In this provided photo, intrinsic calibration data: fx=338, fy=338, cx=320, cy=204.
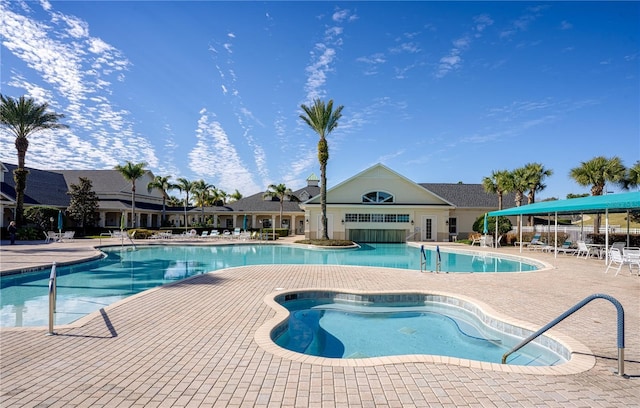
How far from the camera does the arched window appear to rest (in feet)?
108

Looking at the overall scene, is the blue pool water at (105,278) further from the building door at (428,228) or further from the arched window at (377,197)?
the arched window at (377,197)

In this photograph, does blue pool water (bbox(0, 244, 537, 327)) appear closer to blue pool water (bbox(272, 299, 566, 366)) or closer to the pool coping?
the pool coping

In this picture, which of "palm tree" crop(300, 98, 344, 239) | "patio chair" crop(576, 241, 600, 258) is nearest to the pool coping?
"patio chair" crop(576, 241, 600, 258)

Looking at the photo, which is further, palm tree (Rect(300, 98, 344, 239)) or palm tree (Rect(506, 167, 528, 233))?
palm tree (Rect(506, 167, 528, 233))

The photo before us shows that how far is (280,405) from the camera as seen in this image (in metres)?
3.47

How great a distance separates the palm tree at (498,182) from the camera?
29.3 m

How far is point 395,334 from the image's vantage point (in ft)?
24.0

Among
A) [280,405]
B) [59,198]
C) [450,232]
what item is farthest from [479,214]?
[59,198]

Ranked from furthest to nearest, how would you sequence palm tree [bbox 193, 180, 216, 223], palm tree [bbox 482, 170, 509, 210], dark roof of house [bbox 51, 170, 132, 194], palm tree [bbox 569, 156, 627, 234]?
palm tree [bbox 193, 180, 216, 223]
dark roof of house [bbox 51, 170, 132, 194]
palm tree [bbox 482, 170, 509, 210]
palm tree [bbox 569, 156, 627, 234]

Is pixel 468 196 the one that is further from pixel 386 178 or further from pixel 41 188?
pixel 41 188

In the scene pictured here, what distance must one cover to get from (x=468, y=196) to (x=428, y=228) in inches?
326

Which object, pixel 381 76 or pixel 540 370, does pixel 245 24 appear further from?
pixel 540 370

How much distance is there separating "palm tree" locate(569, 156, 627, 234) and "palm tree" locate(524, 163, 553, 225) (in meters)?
2.71

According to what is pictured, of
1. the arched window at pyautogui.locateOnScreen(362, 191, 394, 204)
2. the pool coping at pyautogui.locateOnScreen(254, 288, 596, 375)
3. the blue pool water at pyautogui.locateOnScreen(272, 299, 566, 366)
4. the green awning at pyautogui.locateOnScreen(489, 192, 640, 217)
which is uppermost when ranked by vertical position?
the arched window at pyautogui.locateOnScreen(362, 191, 394, 204)
